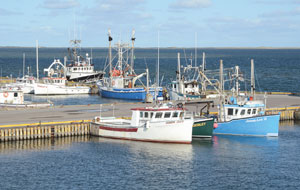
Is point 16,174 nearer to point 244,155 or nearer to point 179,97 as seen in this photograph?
point 244,155

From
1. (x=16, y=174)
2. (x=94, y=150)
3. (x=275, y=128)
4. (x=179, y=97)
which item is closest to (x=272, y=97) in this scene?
(x=179, y=97)

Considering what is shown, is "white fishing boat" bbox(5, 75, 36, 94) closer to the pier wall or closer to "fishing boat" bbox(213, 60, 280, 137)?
the pier wall

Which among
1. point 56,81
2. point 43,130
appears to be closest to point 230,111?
point 43,130

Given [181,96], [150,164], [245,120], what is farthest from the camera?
[181,96]

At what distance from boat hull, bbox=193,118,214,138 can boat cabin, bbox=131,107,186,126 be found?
2.13 metres

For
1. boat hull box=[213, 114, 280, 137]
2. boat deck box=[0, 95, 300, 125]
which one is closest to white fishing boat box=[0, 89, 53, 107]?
boat deck box=[0, 95, 300, 125]

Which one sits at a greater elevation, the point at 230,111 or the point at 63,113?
the point at 230,111

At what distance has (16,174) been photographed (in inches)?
1813

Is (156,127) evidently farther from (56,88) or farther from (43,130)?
(56,88)

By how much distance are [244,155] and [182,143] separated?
750cm

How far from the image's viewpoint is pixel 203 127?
6069cm

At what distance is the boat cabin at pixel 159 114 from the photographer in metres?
58.9

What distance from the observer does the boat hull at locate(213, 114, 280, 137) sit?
206ft

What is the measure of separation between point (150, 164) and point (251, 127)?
17643 mm
